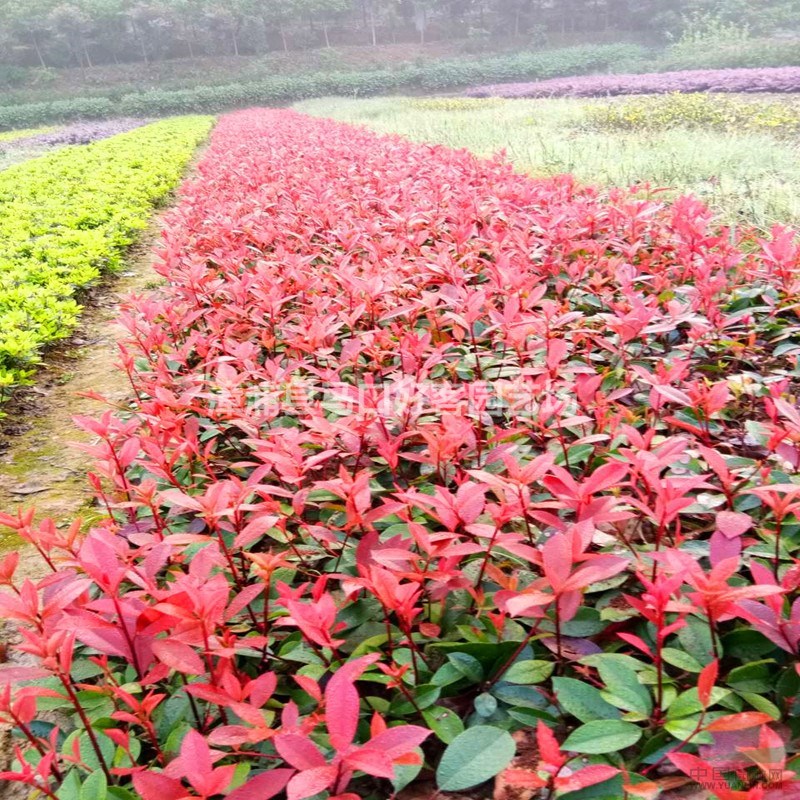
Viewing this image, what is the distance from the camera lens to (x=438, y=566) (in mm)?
1185

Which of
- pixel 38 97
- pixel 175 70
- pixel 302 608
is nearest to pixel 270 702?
pixel 302 608

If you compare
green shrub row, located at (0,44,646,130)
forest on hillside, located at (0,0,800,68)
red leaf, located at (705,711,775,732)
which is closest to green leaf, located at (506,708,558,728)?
red leaf, located at (705,711,775,732)

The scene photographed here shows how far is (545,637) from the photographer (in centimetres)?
113

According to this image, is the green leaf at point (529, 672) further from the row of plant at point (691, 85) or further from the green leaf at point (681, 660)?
the row of plant at point (691, 85)

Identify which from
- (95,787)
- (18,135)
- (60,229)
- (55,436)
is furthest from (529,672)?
(18,135)

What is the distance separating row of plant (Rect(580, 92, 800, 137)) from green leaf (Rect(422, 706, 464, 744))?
36.1ft

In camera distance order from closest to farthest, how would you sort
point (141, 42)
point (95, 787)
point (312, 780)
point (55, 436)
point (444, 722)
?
point (312, 780)
point (95, 787)
point (444, 722)
point (55, 436)
point (141, 42)

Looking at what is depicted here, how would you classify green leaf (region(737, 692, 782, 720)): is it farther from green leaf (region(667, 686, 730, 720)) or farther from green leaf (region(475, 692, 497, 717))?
green leaf (region(475, 692, 497, 717))

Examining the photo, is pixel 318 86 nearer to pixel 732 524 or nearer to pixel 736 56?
pixel 736 56

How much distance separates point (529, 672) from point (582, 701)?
10 cm

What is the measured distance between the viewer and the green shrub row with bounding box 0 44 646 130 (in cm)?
3294

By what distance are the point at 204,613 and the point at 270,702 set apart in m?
0.29

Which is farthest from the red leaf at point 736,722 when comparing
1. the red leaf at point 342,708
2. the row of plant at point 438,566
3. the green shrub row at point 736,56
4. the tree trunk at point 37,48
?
the tree trunk at point 37,48

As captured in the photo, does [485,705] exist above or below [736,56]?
below
